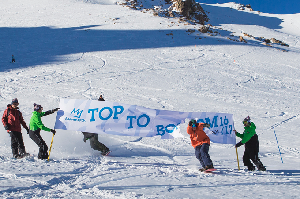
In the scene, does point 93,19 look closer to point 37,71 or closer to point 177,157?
point 37,71

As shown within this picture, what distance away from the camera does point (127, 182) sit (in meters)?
4.52

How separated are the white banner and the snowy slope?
2.19 ft

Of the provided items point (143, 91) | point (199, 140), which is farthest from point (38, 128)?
point (143, 91)

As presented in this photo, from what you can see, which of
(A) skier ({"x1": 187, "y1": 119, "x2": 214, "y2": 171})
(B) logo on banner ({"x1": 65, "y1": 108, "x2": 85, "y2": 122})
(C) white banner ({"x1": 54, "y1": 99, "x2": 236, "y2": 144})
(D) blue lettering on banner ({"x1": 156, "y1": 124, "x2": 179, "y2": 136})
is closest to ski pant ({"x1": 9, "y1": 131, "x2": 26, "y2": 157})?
(C) white banner ({"x1": 54, "y1": 99, "x2": 236, "y2": 144})

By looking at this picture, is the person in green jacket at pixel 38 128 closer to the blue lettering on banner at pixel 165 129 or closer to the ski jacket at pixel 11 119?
the ski jacket at pixel 11 119

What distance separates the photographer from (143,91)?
13.0 m

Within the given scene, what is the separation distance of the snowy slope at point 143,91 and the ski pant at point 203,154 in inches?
12.6

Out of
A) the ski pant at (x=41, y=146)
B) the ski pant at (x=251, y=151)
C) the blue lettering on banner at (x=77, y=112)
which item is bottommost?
the ski pant at (x=251, y=151)

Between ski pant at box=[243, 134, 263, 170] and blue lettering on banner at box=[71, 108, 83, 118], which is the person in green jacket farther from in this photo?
ski pant at box=[243, 134, 263, 170]

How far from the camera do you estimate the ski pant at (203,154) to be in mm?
5422

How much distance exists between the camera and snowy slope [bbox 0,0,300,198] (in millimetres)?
4498

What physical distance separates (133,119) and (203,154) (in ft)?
6.43

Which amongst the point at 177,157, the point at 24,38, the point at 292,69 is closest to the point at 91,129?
the point at 177,157

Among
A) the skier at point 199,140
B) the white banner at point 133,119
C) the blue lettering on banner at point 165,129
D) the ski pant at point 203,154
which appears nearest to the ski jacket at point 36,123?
the white banner at point 133,119
